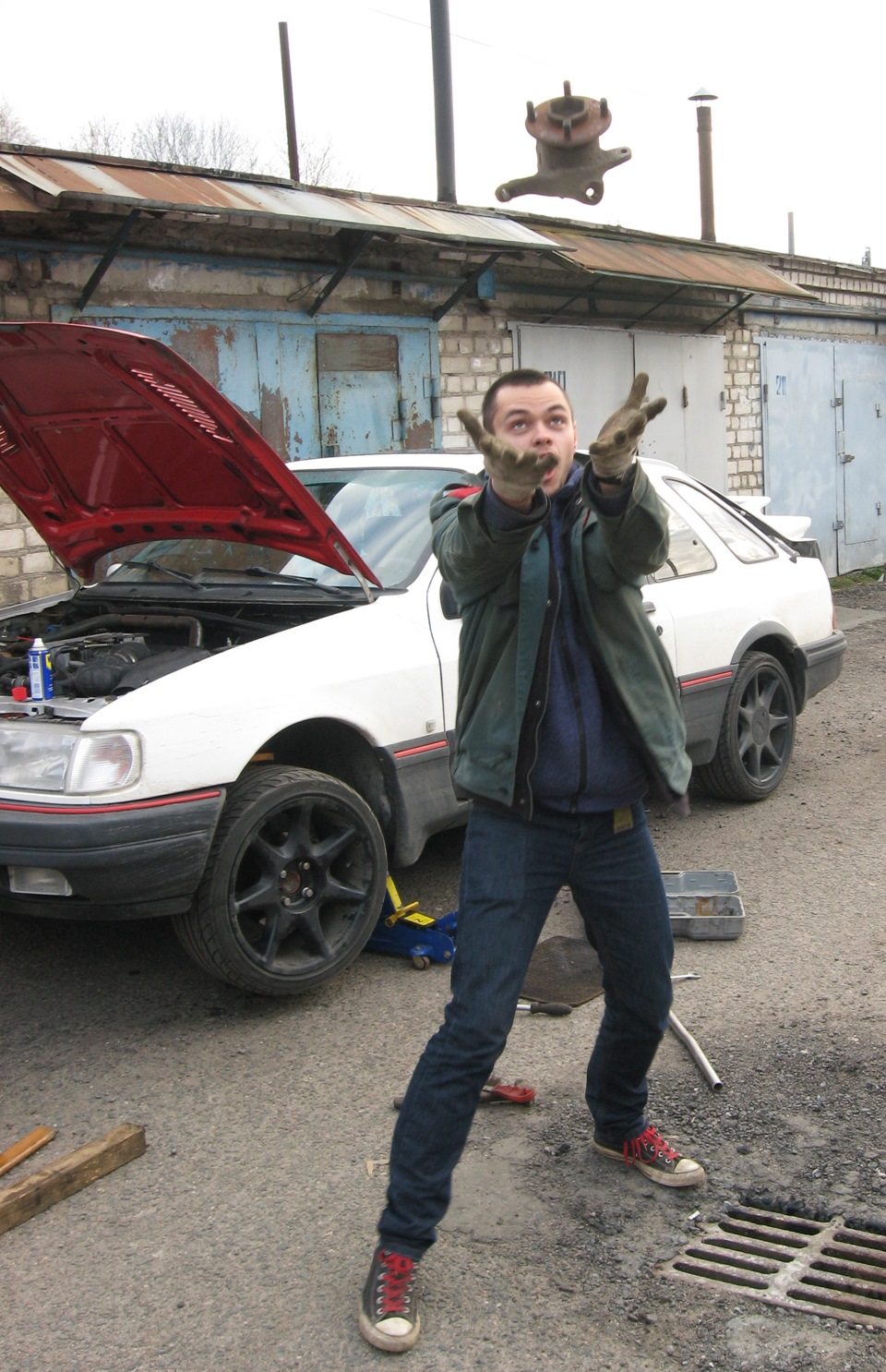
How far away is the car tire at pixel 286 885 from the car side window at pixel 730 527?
2.80 metres

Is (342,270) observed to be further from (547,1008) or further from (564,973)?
(547,1008)

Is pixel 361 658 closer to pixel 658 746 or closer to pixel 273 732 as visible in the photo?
pixel 273 732

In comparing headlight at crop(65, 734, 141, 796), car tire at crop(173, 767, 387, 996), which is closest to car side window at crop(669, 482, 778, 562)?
car tire at crop(173, 767, 387, 996)

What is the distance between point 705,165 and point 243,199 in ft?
42.4

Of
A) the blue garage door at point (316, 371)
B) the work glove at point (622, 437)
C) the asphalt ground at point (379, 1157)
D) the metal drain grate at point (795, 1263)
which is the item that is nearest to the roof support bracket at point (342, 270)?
the blue garage door at point (316, 371)

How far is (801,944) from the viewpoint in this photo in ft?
15.0

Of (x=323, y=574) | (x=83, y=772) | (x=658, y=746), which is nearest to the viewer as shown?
(x=658, y=746)

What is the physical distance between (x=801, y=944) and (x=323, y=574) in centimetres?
214

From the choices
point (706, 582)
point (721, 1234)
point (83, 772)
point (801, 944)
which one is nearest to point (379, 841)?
point (83, 772)

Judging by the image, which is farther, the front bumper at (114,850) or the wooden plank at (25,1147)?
the front bumper at (114,850)

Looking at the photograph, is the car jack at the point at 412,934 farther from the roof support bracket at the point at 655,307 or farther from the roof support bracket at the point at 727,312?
the roof support bracket at the point at 727,312

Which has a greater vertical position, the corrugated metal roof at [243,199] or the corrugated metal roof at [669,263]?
the corrugated metal roof at [669,263]

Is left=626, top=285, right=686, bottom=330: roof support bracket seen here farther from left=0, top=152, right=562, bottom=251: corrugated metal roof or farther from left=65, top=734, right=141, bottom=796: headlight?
left=65, top=734, right=141, bottom=796: headlight

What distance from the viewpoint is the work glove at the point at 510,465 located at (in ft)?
7.56
